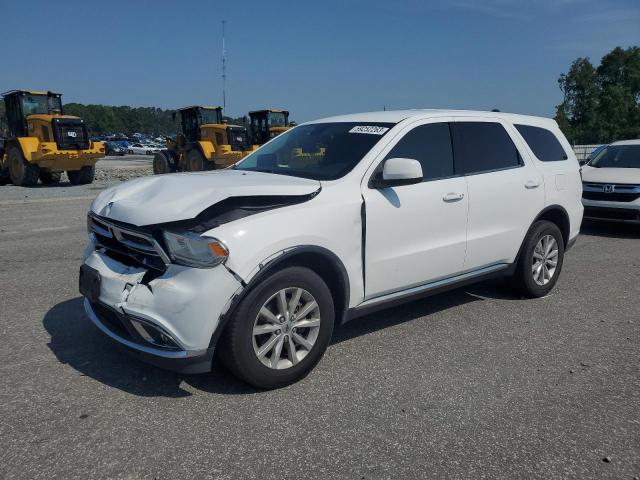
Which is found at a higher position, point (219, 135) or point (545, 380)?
point (219, 135)

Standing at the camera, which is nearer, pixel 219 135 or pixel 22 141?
pixel 22 141

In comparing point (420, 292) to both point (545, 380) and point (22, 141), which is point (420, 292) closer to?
point (545, 380)

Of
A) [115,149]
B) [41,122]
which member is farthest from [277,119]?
[115,149]

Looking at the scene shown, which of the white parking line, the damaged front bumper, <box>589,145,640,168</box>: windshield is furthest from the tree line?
the damaged front bumper

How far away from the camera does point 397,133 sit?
13.7 ft

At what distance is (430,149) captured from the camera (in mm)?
4387

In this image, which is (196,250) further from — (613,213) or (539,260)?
(613,213)

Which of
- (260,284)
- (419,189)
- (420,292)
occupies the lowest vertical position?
(420,292)

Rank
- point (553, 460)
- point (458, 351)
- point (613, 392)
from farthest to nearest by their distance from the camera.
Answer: point (458, 351), point (613, 392), point (553, 460)

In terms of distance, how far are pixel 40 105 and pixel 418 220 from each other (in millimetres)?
18088

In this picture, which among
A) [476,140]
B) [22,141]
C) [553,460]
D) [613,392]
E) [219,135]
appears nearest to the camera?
[553,460]

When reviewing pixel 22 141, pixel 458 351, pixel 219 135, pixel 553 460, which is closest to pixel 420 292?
pixel 458 351

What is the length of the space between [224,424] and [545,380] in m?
2.11

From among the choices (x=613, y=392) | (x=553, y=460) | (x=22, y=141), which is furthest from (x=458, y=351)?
(x=22, y=141)
